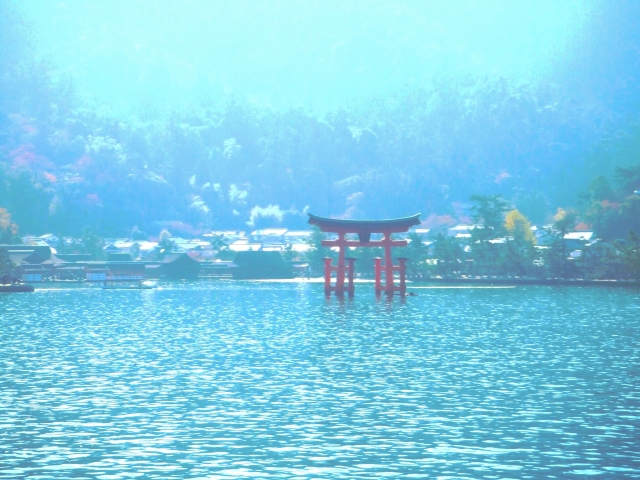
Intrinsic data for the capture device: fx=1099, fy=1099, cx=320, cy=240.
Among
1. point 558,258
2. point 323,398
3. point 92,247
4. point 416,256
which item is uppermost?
point 92,247

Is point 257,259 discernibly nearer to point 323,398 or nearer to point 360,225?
point 360,225

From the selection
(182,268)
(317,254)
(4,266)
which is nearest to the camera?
(4,266)

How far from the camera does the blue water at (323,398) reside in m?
18.5

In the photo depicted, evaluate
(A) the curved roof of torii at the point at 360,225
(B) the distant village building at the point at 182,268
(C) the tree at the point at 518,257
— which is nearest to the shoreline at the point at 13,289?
(A) the curved roof of torii at the point at 360,225

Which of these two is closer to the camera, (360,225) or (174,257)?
(360,225)

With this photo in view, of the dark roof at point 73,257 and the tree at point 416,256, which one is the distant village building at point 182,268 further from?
Result: the tree at point 416,256

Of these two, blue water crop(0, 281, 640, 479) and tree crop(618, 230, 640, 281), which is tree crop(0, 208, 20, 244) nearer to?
tree crop(618, 230, 640, 281)

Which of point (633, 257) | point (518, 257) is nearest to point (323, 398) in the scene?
point (633, 257)

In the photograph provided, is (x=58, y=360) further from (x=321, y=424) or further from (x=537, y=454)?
(x=537, y=454)

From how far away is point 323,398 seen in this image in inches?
982

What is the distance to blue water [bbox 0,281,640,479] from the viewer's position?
60.6 ft

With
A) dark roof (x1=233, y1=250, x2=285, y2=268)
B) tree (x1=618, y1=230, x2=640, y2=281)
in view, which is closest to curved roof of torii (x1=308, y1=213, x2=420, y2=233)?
tree (x1=618, y1=230, x2=640, y2=281)

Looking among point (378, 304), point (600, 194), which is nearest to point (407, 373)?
point (378, 304)

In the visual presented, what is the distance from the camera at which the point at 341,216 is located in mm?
185250
